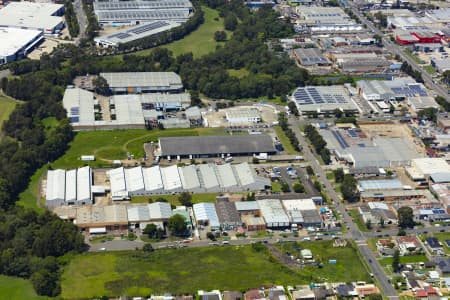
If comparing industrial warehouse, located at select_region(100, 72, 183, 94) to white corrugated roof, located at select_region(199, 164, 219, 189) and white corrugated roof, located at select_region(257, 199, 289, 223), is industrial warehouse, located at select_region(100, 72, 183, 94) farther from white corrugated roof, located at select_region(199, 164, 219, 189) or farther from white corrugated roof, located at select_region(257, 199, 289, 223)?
white corrugated roof, located at select_region(257, 199, 289, 223)

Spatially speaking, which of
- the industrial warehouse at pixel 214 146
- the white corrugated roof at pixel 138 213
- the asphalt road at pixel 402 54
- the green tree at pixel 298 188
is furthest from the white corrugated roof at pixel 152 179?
the asphalt road at pixel 402 54

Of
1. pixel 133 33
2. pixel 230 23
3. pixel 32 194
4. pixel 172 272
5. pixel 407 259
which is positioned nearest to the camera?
pixel 172 272

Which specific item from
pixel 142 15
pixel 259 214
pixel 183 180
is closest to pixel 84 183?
pixel 183 180

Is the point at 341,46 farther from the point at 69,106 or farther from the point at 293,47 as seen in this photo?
the point at 69,106

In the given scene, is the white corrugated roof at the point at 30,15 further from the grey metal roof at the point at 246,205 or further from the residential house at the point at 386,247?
the residential house at the point at 386,247

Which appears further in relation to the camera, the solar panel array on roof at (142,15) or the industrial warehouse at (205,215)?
the solar panel array on roof at (142,15)

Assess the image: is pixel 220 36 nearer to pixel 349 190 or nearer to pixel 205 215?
pixel 349 190
